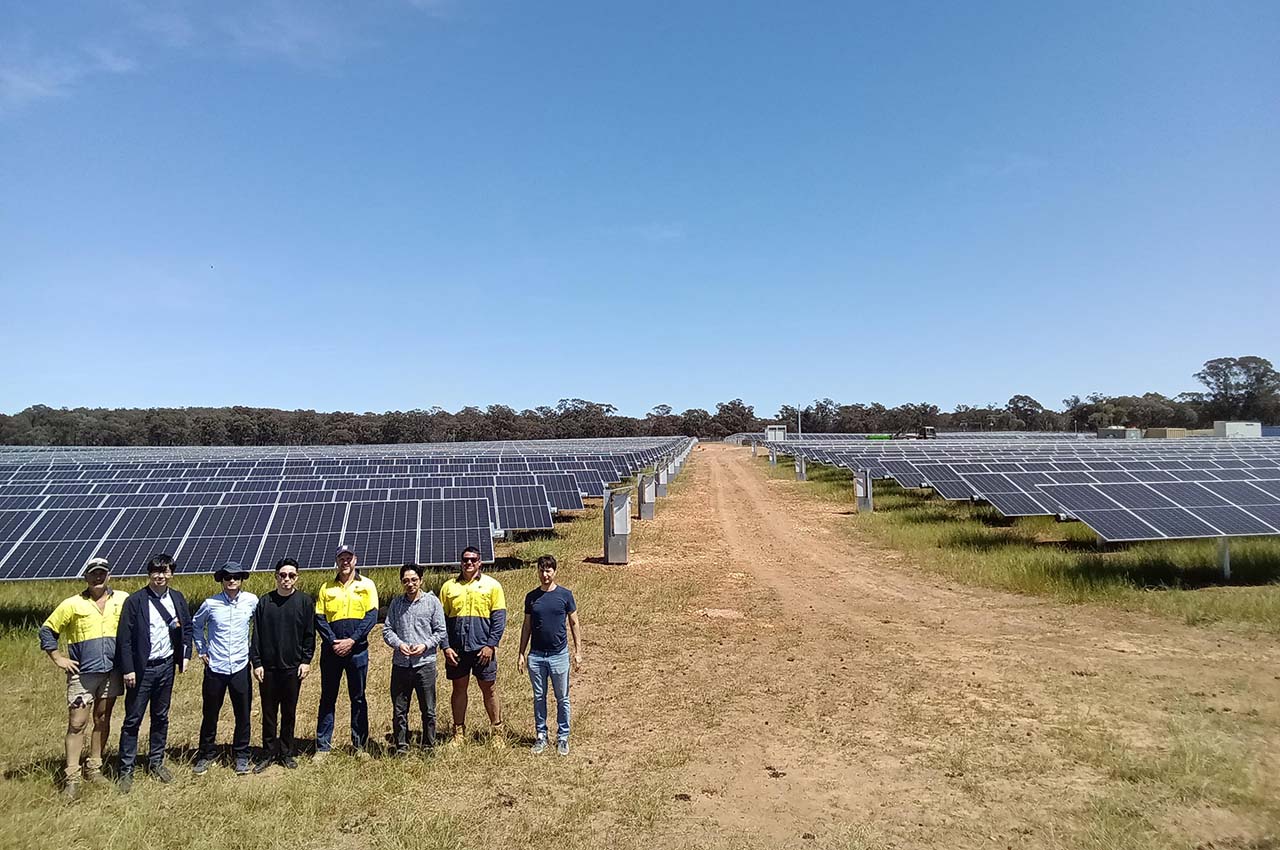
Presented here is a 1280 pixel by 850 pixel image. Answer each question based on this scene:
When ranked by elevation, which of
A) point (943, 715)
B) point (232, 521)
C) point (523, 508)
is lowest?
point (943, 715)

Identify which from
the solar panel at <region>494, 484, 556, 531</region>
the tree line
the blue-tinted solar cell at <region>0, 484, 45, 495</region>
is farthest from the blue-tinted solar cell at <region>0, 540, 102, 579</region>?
the tree line

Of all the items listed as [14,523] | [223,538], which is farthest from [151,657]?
[14,523]

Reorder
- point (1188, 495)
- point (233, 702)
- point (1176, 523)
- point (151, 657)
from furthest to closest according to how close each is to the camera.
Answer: point (1188, 495)
point (1176, 523)
point (233, 702)
point (151, 657)

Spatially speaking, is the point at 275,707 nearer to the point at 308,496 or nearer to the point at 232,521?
the point at 232,521

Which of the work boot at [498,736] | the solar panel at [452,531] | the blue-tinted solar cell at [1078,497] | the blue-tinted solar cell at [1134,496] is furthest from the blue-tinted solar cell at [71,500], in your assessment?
the blue-tinted solar cell at [1134,496]

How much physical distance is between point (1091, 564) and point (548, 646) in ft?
40.5

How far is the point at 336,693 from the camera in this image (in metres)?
6.84

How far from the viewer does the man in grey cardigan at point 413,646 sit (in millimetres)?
6848

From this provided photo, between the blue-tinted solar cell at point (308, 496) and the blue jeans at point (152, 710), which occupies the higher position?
the blue-tinted solar cell at point (308, 496)

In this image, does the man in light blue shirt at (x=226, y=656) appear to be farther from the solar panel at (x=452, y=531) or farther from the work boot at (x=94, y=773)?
the solar panel at (x=452, y=531)

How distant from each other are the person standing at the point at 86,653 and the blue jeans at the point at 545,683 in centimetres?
336

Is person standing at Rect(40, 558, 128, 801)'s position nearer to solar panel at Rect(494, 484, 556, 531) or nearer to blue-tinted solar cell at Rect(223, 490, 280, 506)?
solar panel at Rect(494, 484, 556, 531)

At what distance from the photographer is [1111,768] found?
20.9 feet

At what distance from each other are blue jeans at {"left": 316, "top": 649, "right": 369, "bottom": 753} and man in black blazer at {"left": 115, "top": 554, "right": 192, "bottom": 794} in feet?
3.81
